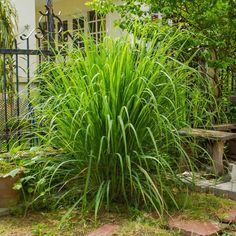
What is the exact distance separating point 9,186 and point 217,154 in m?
1.85

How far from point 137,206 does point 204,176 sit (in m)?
1.16

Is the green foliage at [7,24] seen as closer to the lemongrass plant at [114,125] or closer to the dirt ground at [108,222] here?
the lemongrass plant at [114,125]

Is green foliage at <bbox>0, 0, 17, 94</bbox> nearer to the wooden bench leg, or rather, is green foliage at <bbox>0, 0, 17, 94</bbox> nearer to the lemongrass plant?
the lemongrass plant

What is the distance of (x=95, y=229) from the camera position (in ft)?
→ 8.34

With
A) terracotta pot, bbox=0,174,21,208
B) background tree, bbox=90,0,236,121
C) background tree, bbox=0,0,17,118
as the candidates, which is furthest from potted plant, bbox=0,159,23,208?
background tree, bbox=0,0,17,118

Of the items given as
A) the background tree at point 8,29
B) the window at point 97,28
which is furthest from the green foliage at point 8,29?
the window at point 97,28

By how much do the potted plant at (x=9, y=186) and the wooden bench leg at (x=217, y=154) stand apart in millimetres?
1722

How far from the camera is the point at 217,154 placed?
11.9 ft

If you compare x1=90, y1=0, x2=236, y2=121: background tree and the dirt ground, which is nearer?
the dirt ground

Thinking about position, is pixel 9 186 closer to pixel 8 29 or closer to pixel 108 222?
pixel 108 222

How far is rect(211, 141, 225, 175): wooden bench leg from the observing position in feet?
11.8

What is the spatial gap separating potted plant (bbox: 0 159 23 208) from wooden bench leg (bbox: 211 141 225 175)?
1.72 metres

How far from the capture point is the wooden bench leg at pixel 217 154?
3602 mm

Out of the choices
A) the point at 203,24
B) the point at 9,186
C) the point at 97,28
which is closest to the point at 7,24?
the point at 97,28
